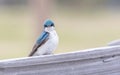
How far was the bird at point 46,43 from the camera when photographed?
3.10m

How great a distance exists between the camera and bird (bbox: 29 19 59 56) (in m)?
3.10

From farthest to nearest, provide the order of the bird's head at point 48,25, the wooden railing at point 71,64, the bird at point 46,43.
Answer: the bird's head at point 48,25 < the bird at point 46,43 < the wooden railing at point 71,64

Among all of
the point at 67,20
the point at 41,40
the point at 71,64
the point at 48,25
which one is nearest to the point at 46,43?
the point at 41,40

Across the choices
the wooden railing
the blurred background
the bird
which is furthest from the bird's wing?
the blurred background

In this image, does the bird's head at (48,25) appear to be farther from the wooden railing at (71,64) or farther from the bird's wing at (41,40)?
the wooden railing at (71,64)

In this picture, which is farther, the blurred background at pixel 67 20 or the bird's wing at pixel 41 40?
the blurred background at pixel 67 20

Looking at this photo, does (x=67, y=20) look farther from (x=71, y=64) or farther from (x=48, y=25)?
(x=71, y=64)

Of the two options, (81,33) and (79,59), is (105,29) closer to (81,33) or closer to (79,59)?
(81,33)

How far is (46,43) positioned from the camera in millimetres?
3311

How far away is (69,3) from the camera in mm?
22328

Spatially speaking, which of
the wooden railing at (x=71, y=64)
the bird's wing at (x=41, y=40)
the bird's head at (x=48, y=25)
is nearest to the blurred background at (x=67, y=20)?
the bird's head at (x=48, y=25)

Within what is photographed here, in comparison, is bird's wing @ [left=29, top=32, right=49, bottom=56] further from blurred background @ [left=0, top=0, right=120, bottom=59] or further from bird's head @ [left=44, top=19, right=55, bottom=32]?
blurred background @ [left=0, top=0, right=120, bottom=59]

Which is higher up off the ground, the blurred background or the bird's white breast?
the bird's white breast

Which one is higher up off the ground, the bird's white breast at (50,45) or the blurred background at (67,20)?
the bird's white breast at (50,45)
